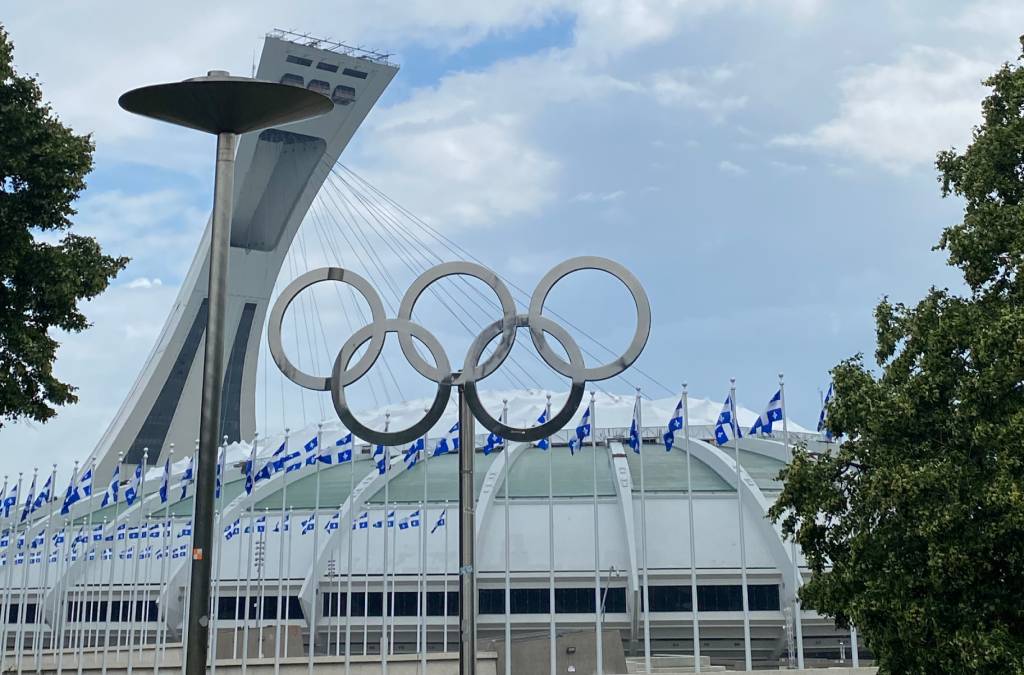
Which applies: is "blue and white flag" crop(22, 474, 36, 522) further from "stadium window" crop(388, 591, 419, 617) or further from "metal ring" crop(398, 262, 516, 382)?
"metal ring" crop(398, 262, 516, 382)

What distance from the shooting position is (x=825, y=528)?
19.3 m

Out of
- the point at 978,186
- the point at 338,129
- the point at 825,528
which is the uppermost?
the point at 338,129

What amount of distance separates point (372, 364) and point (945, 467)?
9873 millimetres

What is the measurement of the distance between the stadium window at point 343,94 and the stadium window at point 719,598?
38016mm

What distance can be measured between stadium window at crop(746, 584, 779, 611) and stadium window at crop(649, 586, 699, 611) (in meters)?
2.60

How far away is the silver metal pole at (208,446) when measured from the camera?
14.2 meters

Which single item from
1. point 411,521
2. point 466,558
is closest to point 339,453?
point 411,521

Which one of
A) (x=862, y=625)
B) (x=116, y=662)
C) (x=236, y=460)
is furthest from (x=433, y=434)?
(x=862, y=625)

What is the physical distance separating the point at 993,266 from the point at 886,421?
306cm

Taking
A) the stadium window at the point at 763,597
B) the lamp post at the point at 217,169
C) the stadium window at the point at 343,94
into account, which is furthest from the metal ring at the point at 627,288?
the stadium window at the point at 343,94

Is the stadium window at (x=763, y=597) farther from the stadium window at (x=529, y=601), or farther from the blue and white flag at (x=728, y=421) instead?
the blue and white flag at (x=728, y=421)

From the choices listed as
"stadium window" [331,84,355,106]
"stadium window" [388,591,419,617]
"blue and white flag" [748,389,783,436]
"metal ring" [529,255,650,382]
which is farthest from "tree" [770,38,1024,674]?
"stadium window" [331,84,355,106]

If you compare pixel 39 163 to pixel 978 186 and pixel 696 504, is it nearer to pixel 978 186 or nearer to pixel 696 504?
pixel 978 186

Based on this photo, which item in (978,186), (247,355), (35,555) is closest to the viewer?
(978,186)
